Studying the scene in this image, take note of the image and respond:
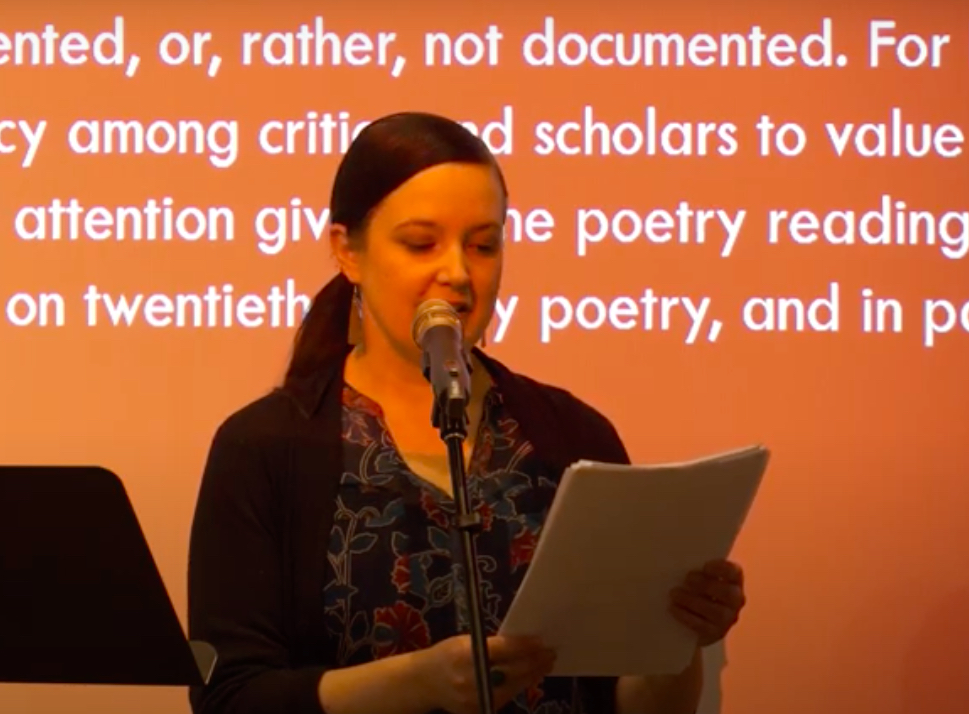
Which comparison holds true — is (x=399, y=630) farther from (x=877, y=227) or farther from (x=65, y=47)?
(x=65, y=47)

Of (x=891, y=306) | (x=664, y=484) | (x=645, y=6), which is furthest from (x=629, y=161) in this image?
(x=664, y=484)

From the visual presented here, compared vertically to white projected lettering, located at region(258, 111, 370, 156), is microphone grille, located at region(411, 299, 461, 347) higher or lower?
lower

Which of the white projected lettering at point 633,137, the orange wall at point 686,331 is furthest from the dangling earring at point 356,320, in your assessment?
the white projected lettering at point 633,137

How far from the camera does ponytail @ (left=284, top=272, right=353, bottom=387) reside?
2.10 m

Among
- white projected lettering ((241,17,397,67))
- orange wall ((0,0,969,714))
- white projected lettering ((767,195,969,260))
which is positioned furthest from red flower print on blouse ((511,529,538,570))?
white projected lettering ((241,17,397,67))

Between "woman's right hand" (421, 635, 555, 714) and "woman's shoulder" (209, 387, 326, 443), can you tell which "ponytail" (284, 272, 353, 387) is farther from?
"woman's right hand" (421, 635, 555, 714)

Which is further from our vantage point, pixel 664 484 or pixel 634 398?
pixel 634 398

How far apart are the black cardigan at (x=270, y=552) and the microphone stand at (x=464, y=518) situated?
349 mm

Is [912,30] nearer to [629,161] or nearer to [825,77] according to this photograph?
[825,77]

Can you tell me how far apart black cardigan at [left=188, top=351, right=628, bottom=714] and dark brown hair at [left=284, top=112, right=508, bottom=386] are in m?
0.08

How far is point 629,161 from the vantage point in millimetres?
3264

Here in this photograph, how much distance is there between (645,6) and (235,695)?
6.09 ft

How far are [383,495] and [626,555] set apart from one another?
0.36 meters

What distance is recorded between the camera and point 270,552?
6.32 feet
